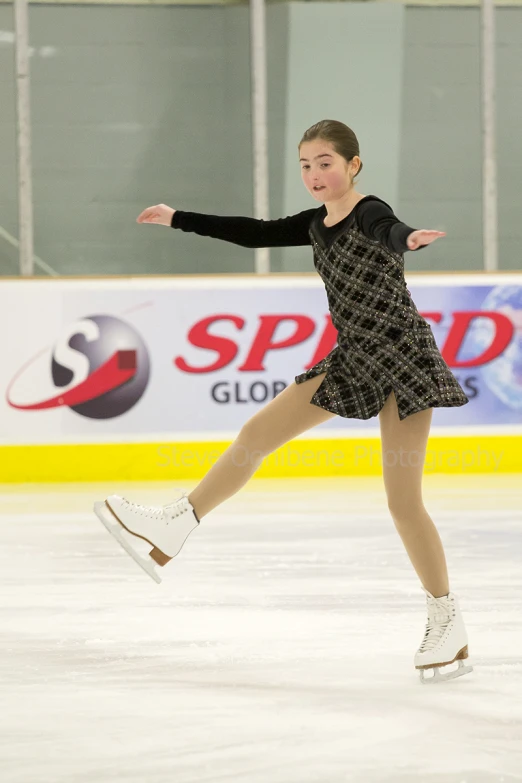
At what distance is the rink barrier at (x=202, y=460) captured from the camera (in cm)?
771

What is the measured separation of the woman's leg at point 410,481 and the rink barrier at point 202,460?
15.5 ft

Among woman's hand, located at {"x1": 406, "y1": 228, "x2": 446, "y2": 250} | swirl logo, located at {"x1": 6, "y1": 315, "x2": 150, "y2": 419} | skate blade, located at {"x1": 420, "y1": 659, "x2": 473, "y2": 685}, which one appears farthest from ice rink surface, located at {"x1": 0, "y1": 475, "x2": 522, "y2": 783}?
swirl logo, located at {"x1": 6, "y1": 315, "x2": 150, "y2": 419}

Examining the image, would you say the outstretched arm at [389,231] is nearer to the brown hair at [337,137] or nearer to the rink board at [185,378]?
the brown hair at [337,137]

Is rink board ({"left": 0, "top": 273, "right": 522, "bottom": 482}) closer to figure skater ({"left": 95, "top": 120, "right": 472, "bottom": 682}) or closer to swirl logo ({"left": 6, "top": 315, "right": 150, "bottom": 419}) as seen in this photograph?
swirl logo ({"left": 6, "top": 315, "right": 150, "bottom": 419})

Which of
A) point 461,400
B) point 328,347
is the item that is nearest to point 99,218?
point 328,347

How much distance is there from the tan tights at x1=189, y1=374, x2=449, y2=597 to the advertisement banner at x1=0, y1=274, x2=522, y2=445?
4736 millimetres

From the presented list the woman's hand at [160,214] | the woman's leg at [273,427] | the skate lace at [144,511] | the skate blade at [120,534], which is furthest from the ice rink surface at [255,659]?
the woman's hand at [160,214]

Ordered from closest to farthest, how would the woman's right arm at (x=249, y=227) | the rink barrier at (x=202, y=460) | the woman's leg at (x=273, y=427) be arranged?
1. the woman's leg at (x=273, y=427)
2. the woman's right arm at (x=249, y=227)
3. the rink barrier at (x=202, y=460)

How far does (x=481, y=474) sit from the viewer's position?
26.0 feet

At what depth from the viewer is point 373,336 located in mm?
2893

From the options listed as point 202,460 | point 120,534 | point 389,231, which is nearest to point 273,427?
point 120,534

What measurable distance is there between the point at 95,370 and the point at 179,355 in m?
0.51

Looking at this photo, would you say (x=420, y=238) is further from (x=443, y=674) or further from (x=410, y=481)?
(x=443, y=674)

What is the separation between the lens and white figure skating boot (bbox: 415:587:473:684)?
9.52 ft
